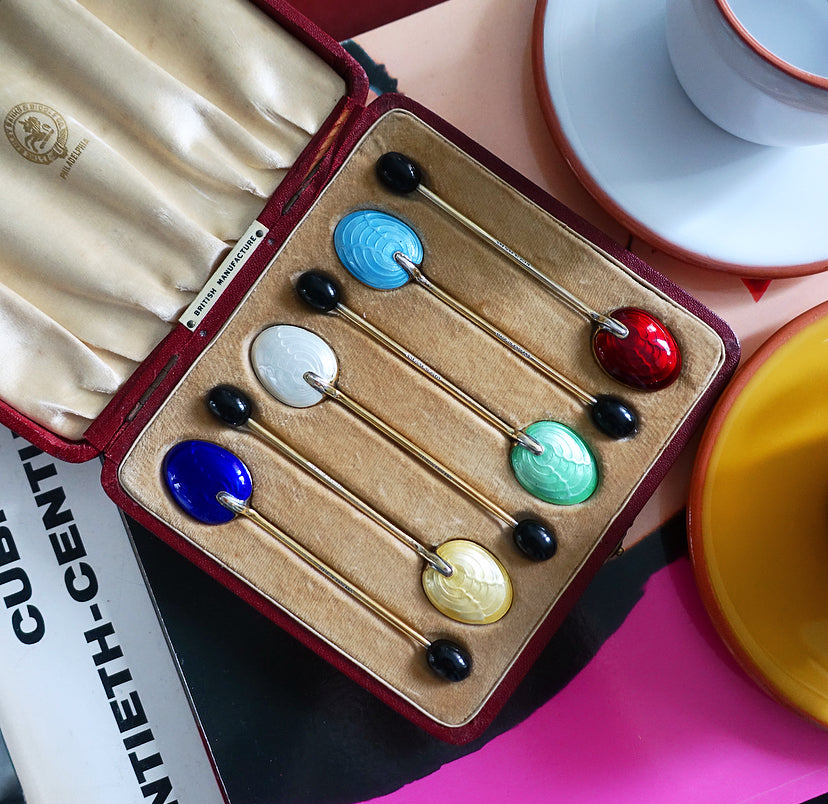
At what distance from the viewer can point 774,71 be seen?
1.22 ft

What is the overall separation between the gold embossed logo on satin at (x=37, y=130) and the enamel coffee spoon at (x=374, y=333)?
18cm

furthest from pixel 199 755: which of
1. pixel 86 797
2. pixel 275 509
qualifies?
pixel 275 509

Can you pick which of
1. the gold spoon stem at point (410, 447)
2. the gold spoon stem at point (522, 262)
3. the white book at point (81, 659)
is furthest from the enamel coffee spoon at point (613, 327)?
the white book at point (81, 659)

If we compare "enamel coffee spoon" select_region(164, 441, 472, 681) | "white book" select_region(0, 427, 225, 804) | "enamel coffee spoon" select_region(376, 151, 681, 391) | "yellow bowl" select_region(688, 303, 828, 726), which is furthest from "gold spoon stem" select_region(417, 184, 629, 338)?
"white book" select_region(0, 427, 225, 804)

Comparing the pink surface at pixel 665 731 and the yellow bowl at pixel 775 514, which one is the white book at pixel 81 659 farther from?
the yellow bowl at pixel 775 514

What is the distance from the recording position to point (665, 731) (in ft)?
1.80

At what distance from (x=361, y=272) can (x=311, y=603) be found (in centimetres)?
22

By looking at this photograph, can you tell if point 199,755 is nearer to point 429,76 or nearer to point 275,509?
point 275,509

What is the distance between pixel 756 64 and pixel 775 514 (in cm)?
28

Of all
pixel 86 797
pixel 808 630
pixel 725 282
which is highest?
pixel 725 282

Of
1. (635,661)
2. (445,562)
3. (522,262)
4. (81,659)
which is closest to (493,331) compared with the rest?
(522,262)

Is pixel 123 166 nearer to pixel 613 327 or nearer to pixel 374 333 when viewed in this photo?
pixel 374 333

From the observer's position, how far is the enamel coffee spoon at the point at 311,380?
1.63 feet

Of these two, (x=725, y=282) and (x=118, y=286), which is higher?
(x=725, y=282)
